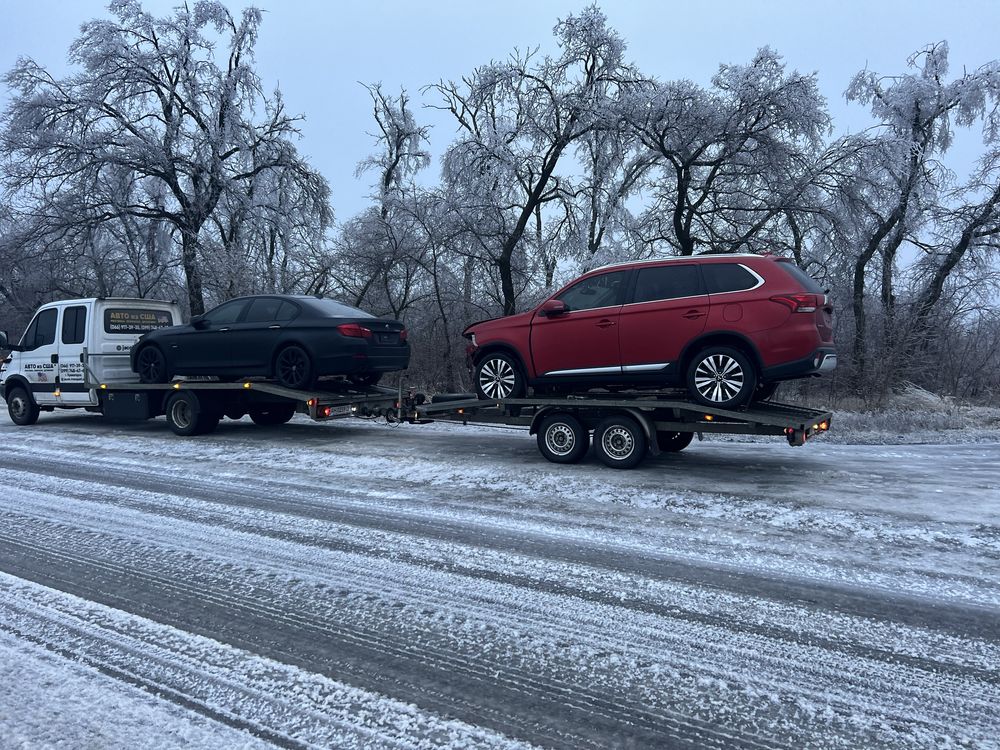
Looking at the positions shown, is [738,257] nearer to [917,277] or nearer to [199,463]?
[199,463]

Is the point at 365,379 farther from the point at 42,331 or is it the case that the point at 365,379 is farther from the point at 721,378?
the point at 42,331

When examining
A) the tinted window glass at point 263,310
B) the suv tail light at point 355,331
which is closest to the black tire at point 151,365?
the tinted window glass at point 263,310

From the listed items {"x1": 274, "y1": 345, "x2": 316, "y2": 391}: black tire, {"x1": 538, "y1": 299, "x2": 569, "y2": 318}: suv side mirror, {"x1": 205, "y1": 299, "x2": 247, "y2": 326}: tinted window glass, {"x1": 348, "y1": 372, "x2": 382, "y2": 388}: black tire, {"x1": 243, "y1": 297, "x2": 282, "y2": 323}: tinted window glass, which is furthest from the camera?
{"x1": 205, "y1": 299, "x2": 247, "y2": 326}: tinted window glass

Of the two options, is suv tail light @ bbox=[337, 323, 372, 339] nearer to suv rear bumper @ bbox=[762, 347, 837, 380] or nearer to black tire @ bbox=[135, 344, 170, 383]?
black tire @ bbox=[135, 344, 170, 383]

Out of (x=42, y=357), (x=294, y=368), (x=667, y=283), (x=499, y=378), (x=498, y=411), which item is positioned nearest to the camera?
(x=667, y=283)

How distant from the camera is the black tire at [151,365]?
38.6ft

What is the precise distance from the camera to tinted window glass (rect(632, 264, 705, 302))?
7.84 m

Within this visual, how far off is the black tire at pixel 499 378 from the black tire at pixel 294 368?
2538mm

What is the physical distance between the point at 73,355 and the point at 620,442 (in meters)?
10.1

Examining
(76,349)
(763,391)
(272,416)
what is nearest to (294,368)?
(272,416)

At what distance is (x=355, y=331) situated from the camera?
1019 centimetres

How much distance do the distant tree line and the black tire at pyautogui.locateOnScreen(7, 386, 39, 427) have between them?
7879 mm

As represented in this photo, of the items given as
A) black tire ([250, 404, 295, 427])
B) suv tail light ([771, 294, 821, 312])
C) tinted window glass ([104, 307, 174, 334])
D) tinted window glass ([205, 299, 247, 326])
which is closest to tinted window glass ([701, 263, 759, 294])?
suv tail light ([771, 294, 821, 312])

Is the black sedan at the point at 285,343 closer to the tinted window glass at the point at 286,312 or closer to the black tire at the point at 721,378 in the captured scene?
the tinted window glass at the point at 286,312
